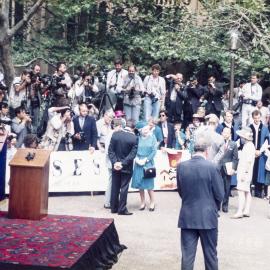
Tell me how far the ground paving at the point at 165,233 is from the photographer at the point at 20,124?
1.74m

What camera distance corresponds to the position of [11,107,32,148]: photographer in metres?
16.6

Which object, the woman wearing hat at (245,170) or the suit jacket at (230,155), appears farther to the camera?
the suit jacket at (230,155)

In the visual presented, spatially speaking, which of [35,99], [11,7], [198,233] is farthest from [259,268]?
[11,7]

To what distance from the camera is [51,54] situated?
24891 millimetres

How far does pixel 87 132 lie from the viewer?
54.7 feet

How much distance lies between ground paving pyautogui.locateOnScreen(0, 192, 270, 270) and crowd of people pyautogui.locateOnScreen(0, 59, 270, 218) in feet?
1.46

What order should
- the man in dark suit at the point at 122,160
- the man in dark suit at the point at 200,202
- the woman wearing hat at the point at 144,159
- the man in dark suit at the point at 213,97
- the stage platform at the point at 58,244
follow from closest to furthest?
the stage platform at the point at 58,244 → the man in dark suit at the point at 200,202 → the man in dark suit at the point at 122,160 → the woman wearing hat at the point at 144,159 → the man in dark suit at the point at 213,97

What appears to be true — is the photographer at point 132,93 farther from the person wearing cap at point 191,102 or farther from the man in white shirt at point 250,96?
the man in white shirt at point 250,96

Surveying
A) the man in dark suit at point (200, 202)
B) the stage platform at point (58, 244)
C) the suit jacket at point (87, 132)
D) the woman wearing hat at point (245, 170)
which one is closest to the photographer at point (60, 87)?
the suit jacket at point (87, 132)

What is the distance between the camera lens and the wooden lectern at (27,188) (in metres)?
11.6

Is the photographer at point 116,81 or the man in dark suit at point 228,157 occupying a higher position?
the photographer at point 116,81

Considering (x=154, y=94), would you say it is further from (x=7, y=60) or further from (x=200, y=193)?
(x=200, y=193)

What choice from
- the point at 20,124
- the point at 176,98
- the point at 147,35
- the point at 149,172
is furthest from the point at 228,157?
the point at 147,35

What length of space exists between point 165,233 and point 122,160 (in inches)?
80.3
